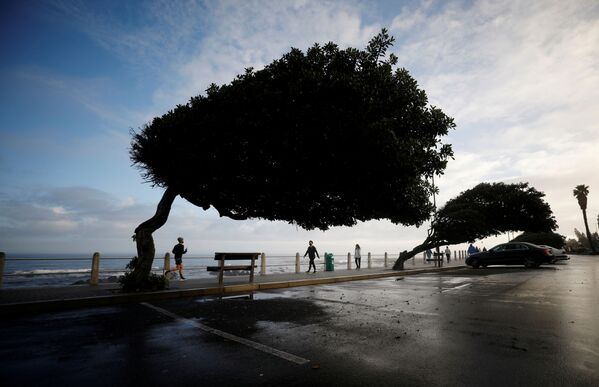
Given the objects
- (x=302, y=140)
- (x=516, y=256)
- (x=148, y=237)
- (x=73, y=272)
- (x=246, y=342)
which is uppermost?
(x=302, y=140)

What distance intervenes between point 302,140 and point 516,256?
20943mm

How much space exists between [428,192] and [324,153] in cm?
567

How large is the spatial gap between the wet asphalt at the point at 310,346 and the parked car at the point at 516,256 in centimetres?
1738

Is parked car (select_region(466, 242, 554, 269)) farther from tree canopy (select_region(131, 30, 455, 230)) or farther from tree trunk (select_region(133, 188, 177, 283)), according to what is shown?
tree trunk (select_region(133, 188, 177, 283))

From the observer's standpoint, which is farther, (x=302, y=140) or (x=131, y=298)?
(x=302, y=140)

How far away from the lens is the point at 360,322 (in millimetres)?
6234

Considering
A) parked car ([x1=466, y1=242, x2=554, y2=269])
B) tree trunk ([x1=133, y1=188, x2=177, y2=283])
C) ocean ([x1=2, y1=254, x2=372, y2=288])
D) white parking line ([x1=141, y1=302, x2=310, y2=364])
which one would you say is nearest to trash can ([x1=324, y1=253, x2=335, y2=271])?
ocean ([x1=2, y1=254, x2=372, y2=288])

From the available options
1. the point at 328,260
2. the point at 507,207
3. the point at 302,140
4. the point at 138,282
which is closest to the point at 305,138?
the point at 302,140

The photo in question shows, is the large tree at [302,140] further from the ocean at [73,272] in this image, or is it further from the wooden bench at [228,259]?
the ocean at [73,272]

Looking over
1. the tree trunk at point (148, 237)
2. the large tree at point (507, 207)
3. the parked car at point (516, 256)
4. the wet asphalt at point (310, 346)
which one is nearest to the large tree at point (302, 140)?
the tree trunk at point (148, 237)

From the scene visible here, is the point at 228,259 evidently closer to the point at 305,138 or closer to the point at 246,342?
the point at 305,138

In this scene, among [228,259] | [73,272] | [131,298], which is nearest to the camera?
[131,298]

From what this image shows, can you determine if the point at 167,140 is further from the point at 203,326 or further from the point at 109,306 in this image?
the point at 203,326

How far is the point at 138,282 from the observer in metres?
10.5
